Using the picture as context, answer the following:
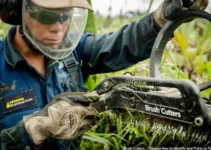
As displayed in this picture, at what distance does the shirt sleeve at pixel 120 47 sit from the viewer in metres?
2.65

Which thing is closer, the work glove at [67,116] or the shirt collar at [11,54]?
the work glove at [67,116]

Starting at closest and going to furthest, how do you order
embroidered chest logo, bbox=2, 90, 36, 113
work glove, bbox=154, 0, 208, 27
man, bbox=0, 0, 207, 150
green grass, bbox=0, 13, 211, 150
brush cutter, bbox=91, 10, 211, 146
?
brush cutter, bbox=91, 10, 211, 146 < green grass, bbox=0, 13, 211, 150 < work glove, bbox=154, 0, 208, 27 < man, bbox=0, 0, 207, 150 < embroidered chest logo, bbox=2, 90, 36, 113

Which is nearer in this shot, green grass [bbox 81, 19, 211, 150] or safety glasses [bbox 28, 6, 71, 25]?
green grass [bbox 81, 19, 211, 150]

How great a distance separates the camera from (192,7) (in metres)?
2.06

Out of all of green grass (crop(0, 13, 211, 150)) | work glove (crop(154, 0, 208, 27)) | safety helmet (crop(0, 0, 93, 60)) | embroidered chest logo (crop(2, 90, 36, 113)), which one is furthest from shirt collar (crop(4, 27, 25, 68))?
work glove (crop(154, 0, 208, 27))

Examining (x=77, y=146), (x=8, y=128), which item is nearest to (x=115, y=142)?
(x=77, y=146)

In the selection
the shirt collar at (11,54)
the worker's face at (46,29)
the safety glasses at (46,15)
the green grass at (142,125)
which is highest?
the safety glasses at (46,15)

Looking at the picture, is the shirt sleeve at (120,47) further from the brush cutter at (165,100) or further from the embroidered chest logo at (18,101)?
the embroidered chest logo at (18,101)

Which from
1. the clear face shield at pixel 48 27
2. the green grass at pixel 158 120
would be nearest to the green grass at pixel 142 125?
the green grass at pixel 158 120

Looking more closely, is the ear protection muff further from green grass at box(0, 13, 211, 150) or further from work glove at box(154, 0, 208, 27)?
work glove at box(154, 0, 208, 27)

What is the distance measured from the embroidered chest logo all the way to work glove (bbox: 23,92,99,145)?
44 cm

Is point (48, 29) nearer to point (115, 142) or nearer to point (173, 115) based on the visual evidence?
point (115, 142)

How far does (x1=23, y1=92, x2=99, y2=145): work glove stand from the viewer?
2002 mm

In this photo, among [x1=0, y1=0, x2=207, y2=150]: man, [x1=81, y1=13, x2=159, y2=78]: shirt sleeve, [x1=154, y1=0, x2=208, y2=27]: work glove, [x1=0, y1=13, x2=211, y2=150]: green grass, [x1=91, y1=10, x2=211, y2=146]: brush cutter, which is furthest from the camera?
[x1=81, y1=13, x2=159, y2=78]: shirt sleeve
